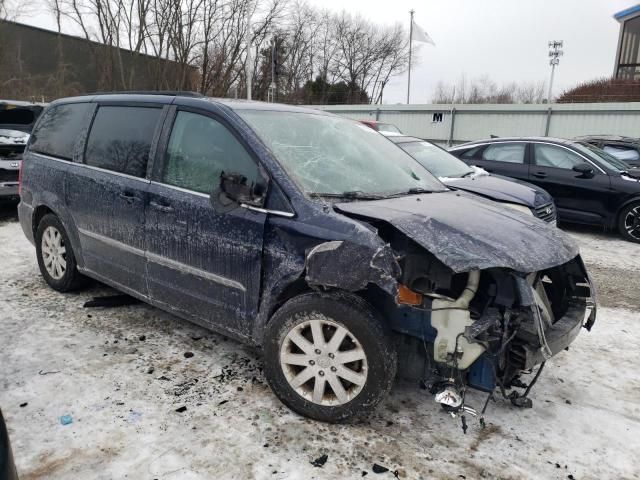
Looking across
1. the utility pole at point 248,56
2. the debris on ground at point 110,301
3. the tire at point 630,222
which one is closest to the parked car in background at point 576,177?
the tire at point 630,222

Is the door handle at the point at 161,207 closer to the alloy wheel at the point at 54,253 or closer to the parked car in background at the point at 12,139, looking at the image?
the alloy wheel at the point at 54,253

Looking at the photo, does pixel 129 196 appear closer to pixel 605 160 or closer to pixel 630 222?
pixel 630 222

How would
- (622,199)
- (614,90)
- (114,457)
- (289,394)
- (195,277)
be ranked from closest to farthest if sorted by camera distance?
(114,457), (289,394), (195,277), (622,199), (614,90)

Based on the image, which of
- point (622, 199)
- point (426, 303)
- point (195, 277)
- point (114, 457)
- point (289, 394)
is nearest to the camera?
point (114, 457)

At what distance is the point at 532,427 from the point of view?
9.38 ft

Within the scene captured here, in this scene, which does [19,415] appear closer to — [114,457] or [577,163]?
[114,457]

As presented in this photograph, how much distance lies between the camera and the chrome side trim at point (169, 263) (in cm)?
307

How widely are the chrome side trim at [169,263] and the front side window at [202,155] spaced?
51 cm

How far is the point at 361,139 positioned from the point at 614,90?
998 inches

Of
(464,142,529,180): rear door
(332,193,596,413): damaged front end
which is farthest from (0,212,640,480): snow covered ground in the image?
(464,142,529,180): rear door

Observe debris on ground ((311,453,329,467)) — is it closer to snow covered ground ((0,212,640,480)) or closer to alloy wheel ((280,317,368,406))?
snow covered ground ((0,212,640,480))

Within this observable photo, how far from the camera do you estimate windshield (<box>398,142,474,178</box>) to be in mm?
6952

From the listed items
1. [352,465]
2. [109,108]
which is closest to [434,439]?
[352,465]

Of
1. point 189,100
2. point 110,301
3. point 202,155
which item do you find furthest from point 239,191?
point 110,301
